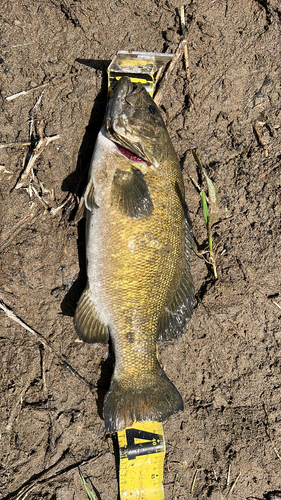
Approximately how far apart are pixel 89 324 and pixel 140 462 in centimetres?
118

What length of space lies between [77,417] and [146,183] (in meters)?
1.98

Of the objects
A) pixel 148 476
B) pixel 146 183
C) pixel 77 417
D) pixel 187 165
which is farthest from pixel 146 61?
pixel 148 476

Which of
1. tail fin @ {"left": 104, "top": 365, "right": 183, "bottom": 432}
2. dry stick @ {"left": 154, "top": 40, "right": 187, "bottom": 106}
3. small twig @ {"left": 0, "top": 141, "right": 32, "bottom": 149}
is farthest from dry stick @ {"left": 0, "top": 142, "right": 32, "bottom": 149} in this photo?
tail fin @ {"left": 104, "top": 365, "right": 183, "bottom": 432}

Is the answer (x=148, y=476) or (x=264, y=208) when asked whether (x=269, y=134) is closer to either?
(x=264, y=208)

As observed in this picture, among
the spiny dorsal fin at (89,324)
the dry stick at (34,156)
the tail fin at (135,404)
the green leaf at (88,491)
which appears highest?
the dry stick at (34,156)

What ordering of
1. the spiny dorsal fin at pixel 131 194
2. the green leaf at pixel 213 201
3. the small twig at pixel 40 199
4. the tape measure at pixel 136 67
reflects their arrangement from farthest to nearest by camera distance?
1. the green leaf at pixel 213 201
2. the small twig at pixel 40 199
3. the tape measure at pixel 136 67
4. the spiny dorsal fin at pixel 131 194

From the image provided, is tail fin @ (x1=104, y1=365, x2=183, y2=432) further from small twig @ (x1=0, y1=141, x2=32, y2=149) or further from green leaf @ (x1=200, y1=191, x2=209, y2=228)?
small twig @ (x1=0, y1=141, x2=32, y2=149)

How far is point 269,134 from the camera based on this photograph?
3213 millimetres

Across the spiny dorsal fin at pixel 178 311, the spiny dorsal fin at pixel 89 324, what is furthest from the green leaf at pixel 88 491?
the spiny dorsal fin at pixel 178 311

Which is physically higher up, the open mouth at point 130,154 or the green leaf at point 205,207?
the open mouth at point 130,154

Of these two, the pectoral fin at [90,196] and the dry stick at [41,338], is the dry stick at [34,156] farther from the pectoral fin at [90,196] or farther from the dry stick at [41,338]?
the dry stick at [41,338]

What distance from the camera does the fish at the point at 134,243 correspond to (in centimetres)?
249

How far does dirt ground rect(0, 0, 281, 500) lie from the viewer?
9.55 ft

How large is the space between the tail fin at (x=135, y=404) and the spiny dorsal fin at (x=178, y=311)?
0.34 meters
